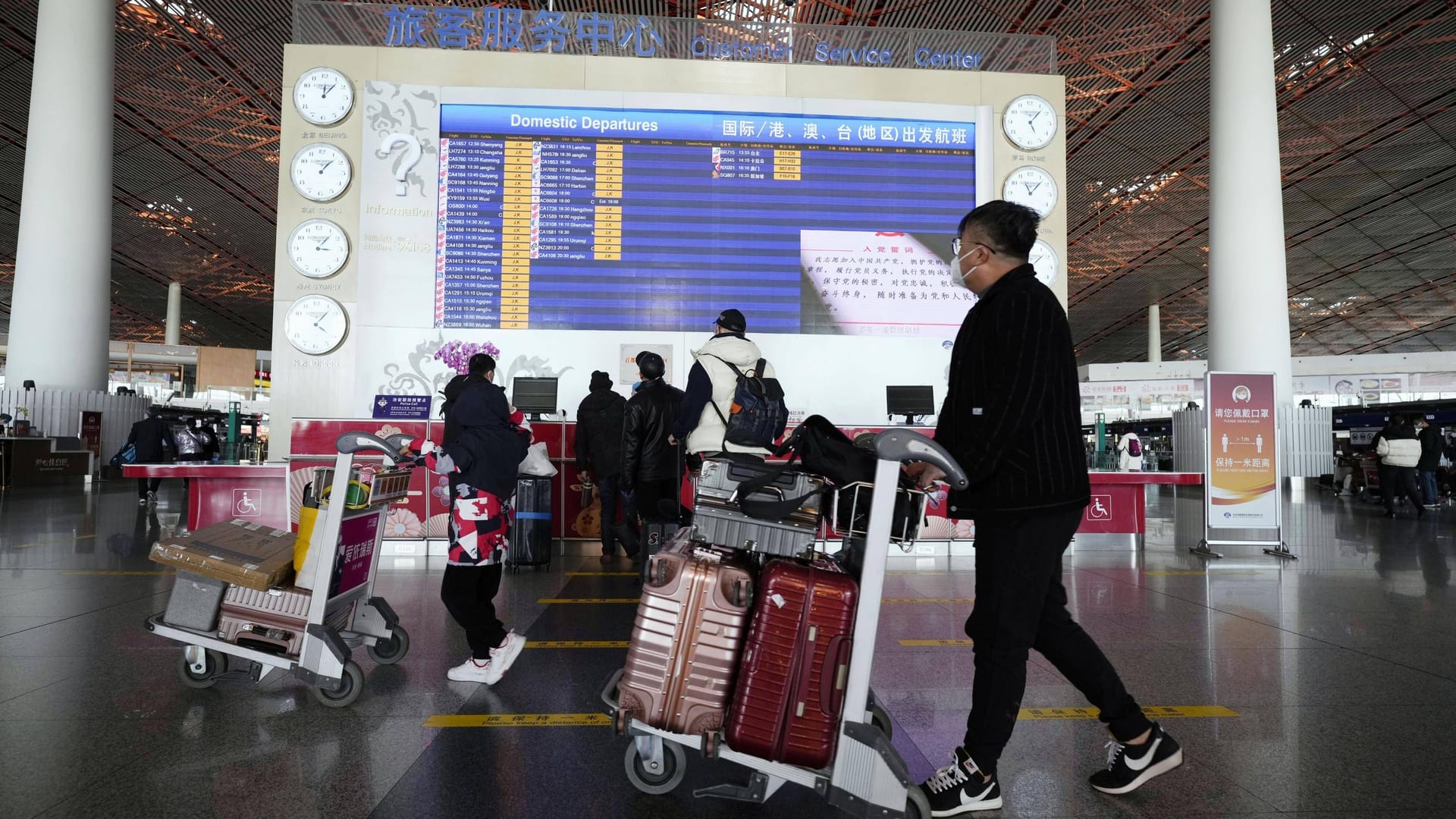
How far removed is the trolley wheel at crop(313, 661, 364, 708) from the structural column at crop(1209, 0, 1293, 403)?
1187cm

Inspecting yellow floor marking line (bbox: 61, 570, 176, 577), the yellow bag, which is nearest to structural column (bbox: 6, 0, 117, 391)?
yellow floor marking line (bbox: 61, 570, 176, 577)

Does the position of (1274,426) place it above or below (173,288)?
below

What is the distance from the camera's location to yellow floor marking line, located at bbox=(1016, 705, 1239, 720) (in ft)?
10.2

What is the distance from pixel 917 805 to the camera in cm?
213

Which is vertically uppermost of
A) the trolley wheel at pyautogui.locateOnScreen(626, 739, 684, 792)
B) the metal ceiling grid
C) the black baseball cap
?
the metal ceiling grid

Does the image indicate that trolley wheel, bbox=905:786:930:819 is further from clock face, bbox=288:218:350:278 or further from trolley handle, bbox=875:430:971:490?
clock face, bbox=288:218:350:278

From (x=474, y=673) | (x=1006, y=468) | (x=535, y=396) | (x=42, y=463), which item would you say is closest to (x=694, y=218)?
(x=535, y=396)

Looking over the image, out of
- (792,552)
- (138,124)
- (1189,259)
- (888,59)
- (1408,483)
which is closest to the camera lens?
(792,552)

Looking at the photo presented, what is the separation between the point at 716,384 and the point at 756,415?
1001mm

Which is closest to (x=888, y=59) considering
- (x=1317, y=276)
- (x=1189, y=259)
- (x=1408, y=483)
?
(x=1408, y=483)

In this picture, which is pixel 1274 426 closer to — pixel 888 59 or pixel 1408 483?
pixel 888 59

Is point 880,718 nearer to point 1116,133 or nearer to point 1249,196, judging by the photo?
point 1249,196

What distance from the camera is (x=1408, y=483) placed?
483 inches

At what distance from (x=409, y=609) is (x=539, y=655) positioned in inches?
58.7
